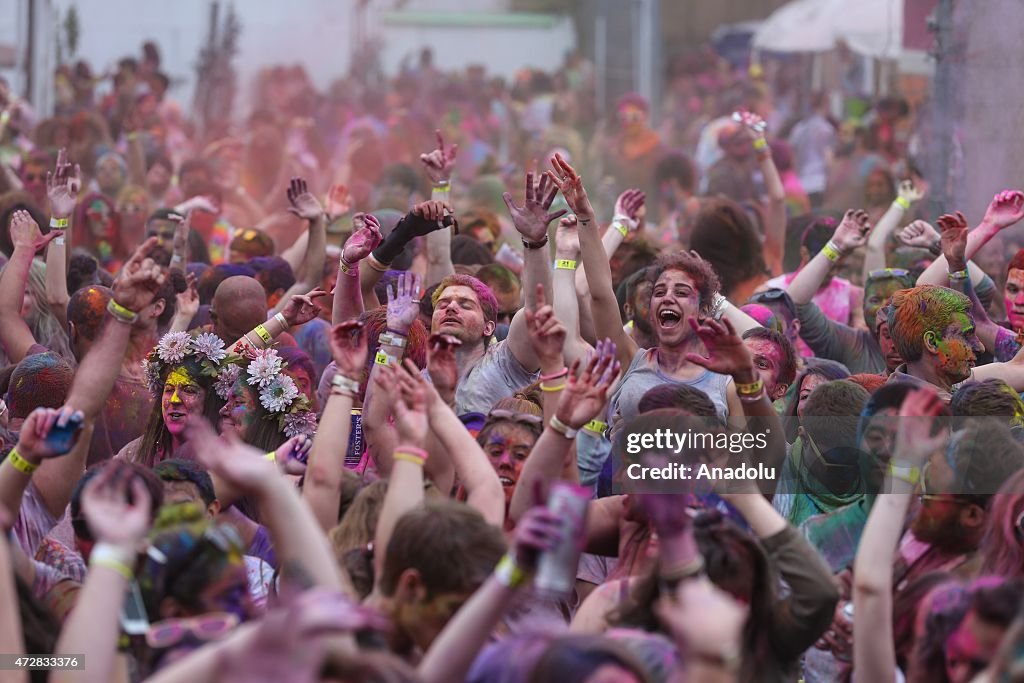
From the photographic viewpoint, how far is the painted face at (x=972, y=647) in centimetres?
340

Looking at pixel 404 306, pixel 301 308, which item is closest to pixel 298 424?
pixel 301 308

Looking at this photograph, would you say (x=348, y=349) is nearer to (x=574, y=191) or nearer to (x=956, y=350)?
(x=574, y=191)

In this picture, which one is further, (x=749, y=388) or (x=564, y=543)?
(x=749, y=388)

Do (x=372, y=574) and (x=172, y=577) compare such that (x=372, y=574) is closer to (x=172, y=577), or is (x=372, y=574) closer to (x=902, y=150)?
(x=172, y=577)

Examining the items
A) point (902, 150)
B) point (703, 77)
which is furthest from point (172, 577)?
point (703, 77)

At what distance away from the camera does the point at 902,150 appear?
52.9 feet

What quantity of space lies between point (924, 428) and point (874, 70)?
696 inches

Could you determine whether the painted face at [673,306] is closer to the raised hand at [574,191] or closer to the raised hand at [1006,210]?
the raised hand at [574,191]

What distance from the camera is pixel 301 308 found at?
6414mm

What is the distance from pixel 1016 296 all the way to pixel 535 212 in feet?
7.34

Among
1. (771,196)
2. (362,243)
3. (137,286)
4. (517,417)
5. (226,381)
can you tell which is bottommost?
(226,381)

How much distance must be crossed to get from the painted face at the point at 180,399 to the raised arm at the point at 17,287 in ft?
4.26

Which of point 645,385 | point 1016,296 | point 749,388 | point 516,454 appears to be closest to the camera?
point 749,388

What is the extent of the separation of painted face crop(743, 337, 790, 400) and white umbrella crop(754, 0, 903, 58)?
12030 mm
